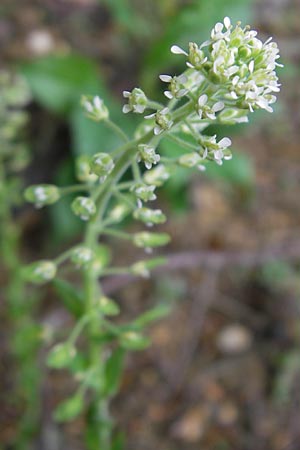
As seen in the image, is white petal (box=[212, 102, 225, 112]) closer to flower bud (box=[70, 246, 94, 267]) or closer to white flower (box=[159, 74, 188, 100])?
white flower (box=[159, 74, 188, 100])

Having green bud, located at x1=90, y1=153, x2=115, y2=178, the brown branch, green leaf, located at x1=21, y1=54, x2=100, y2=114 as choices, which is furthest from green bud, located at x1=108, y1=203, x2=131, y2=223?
green leaf, located at x1=21, y1=54, x2=100, y2=114

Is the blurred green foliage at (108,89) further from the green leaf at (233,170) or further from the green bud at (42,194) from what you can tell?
the green bud at (42,194)

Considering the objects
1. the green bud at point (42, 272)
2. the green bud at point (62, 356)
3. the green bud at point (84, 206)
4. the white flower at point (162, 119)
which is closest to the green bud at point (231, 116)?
the white flower at point (162, 119)

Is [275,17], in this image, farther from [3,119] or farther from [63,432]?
[63,432]

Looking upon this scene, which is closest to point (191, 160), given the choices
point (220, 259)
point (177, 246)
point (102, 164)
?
point (102, 164)

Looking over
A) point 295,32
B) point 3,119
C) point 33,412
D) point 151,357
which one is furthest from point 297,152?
point 33,412

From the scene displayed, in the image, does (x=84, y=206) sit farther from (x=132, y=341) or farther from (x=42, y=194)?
(x=132, y=341)
